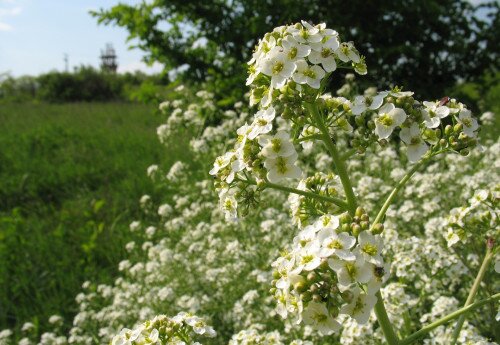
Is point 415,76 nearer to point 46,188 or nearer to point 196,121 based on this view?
point 196,121

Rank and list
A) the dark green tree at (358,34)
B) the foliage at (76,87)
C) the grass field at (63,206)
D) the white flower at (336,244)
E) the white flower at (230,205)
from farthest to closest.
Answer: the foliage at (76,87) → the dark green tree at (358,34) → the grass field at (63,206) → the white flower at (230,205) → the white flower at (336,244)

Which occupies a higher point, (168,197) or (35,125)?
(35,125)

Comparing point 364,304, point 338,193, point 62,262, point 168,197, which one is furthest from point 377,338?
point 168,197

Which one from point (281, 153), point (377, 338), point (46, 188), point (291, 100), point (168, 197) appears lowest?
point (377, 338)

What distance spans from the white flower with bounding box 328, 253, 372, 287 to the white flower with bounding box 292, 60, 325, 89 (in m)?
0.53

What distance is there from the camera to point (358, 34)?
24.7 ft

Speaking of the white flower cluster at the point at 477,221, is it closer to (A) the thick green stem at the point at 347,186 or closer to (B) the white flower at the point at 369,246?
(A) the thick green stem at the point at 347,186

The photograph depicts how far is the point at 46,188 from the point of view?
7.79 metres

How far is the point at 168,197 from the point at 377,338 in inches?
166

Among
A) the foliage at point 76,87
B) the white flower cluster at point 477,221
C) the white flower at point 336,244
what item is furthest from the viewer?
the foliage at point 76,87

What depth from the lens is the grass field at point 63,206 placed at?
529cm

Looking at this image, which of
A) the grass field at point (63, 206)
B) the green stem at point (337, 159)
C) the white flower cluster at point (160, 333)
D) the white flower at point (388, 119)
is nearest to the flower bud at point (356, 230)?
the green stem at point (337, 159)

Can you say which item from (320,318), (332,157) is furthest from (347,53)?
(320,318)

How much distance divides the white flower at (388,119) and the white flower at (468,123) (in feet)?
0.85
